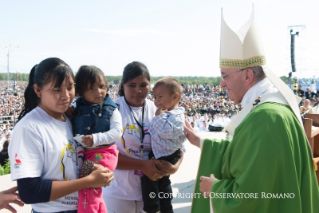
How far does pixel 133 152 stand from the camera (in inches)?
90.8

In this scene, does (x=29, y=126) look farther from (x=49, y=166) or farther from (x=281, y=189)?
(x=281, y=189)

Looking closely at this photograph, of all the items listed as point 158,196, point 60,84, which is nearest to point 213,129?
point 158,196

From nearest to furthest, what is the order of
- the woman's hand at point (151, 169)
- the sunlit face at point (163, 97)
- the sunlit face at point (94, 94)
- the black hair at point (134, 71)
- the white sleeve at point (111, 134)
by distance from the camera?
the white sleeve at point (111, 134) < the sunlit face at point (94, 94) < the woman's hand at point (151, 169) < the black hair at point (134, 71) < the sunlit face at point (163, 97)

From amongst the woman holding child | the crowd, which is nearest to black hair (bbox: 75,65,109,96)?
the woman holding child

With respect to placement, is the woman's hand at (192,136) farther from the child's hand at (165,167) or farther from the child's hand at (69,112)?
the child's hand at (69,112)

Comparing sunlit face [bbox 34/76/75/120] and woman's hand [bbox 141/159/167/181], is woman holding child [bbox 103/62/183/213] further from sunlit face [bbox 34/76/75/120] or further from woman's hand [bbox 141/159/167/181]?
sunlit face [bbox 34/76/75/120]

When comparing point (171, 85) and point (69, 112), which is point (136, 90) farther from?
point (69, 112)

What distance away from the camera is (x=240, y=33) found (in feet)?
7.19

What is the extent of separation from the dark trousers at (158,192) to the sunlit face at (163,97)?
41 centimetres

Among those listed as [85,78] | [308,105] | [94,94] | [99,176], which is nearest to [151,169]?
[99,176]

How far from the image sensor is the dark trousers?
2.28m

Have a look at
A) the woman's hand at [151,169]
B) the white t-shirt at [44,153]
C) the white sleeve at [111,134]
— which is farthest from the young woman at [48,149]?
the woman's hand at [151,169]

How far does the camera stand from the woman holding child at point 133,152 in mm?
2236

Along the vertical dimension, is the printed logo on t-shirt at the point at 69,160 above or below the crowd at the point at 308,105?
above
